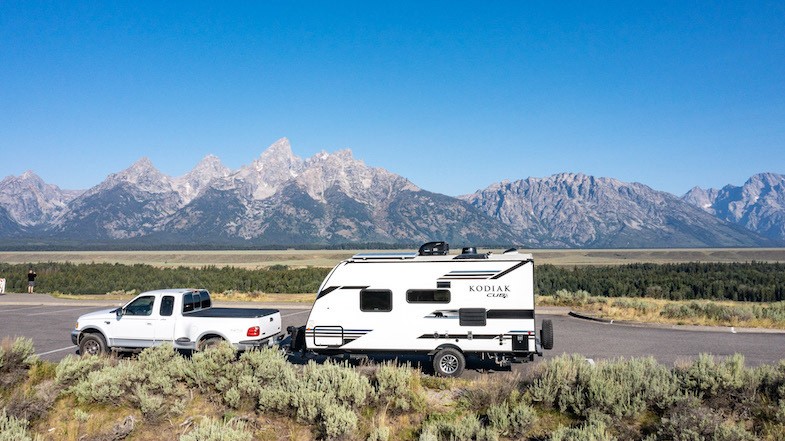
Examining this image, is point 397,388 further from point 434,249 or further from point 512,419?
point 434,249

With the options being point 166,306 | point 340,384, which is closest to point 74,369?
point 166,306

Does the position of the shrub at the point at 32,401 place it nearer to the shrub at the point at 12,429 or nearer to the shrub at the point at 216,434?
the shrub at the point at 12,429

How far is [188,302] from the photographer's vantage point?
14383 mm

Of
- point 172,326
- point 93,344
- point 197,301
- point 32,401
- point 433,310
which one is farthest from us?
point 197,301

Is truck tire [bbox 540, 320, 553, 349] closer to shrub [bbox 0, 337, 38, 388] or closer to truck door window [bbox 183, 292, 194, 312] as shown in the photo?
truck door window [bbox 183, 292, 194, 312]

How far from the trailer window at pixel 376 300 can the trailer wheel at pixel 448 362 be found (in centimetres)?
162

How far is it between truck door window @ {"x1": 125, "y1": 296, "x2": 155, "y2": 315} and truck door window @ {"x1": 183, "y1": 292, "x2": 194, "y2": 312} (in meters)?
0.85

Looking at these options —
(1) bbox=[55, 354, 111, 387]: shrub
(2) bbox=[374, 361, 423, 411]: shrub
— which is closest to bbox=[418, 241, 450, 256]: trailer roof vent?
(2) bbox=[374, 361, 423, 411]: shrub

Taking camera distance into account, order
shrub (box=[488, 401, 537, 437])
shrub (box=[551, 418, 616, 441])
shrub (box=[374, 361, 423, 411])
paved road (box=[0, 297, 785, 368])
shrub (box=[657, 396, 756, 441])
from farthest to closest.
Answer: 1. paved road (box=[0, 297, 785, 368])
2. shrub (box=[374, 361, 423, 411])
3. shrub (box=[488, 401, 537, 437])
4. shrub (box=[551, 418, 616, 441])
5. shrub (box=[657, 396, 756, 441])

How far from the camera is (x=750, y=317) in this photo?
21.7 m

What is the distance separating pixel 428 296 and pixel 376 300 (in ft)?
4.08

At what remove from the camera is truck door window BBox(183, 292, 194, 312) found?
560 inches

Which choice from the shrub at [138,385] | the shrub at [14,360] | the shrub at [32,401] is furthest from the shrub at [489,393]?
the shrub at [14,360]

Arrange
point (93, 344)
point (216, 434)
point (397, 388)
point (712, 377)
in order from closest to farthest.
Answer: point (216, 434), point (712, 377), point (397, 388), point (93, 344)
